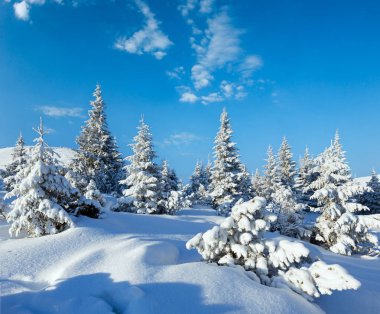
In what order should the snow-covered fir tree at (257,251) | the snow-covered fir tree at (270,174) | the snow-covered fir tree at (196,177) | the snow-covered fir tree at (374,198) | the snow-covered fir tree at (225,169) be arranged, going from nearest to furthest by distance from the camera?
the snow-covered fir tree at (257,251) → the snow-covered fir tree at (225,169) → the snow-covered fir tree at (374,198) → the snow-covered fir tree at (270,174) → the snow-covered fir tree at (196,177)

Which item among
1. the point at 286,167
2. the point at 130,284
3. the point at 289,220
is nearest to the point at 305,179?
the point at 286,167

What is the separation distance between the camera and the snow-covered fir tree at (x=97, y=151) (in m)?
28.2

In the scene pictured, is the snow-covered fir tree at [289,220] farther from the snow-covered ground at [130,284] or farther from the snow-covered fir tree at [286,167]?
the snow-covered fir tree at [286,167]

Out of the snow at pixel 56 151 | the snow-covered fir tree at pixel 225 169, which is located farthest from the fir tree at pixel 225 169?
the snow at pixel 56 151

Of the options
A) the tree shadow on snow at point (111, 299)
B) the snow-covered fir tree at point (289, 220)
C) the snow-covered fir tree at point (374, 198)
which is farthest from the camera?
the snow-covered fir tree at point (374, 198)

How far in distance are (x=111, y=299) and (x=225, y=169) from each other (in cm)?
2457

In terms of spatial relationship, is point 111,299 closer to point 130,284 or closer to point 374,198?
point 130,284

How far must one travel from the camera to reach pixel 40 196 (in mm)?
9562

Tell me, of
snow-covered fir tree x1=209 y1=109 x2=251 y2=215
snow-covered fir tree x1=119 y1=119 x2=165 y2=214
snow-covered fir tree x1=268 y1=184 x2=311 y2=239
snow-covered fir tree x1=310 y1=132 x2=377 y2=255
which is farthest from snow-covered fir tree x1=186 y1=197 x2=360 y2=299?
snow-covered fir tree x1=209 y1=109 x2=251 y2=215

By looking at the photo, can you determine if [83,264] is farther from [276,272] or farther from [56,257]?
[276,272]

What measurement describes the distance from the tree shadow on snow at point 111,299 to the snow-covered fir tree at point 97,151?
23237 mm

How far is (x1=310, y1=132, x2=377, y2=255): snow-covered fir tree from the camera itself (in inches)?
600

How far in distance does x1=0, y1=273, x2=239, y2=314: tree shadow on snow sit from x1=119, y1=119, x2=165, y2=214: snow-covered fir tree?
14.4 m

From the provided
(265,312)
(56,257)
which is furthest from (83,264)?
(265,312)
